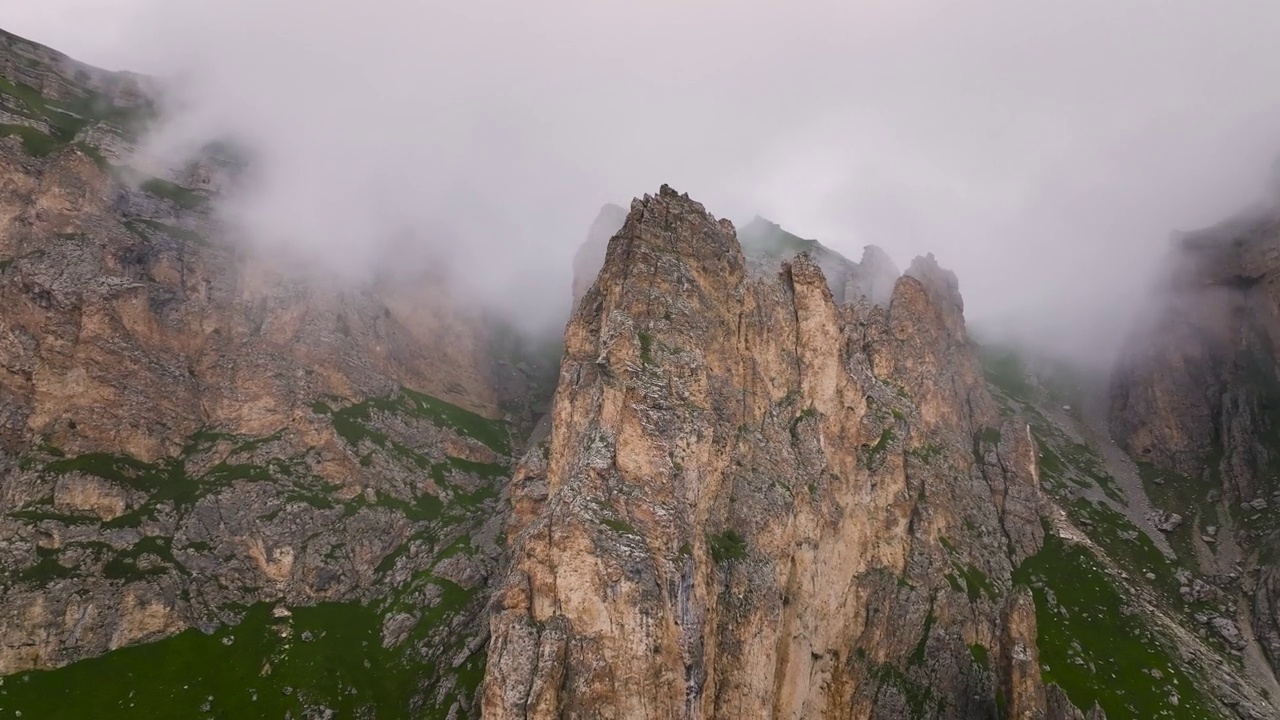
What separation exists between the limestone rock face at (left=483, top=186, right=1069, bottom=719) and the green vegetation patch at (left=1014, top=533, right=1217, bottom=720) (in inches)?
286

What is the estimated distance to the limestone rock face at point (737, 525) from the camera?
57.7 meters

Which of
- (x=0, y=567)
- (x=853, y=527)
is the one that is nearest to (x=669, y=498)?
(x=853, y=527)

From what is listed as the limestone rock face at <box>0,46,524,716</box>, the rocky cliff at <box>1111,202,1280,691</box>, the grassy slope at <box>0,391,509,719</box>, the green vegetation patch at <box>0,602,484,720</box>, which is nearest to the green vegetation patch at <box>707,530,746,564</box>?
the green vegetation patch at <box>0,602,484,720</box>

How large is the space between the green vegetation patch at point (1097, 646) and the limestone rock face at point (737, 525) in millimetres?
7264

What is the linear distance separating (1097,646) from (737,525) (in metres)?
75.5

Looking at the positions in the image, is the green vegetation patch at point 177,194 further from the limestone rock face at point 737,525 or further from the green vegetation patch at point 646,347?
the green vegetation patch at point 646,347

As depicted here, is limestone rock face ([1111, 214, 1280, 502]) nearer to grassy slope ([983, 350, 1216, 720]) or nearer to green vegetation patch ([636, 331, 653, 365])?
grassy slope ([983, 350, 1216, 720])

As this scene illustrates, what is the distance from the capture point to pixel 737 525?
7375 centimetres

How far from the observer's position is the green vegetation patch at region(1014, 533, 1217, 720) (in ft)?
302

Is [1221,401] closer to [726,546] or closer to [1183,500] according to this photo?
[1183,500]

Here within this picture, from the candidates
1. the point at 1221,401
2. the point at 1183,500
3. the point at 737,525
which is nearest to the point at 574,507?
the point at 737,525

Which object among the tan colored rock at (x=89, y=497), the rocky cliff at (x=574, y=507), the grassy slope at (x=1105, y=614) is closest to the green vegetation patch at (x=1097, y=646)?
the grassy slope at (x=1105, y=614)

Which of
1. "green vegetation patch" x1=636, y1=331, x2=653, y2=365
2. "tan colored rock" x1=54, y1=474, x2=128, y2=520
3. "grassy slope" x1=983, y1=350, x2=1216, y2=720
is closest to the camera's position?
"green vegetation patch" x1=636, y1=331, x2=653, y2=365

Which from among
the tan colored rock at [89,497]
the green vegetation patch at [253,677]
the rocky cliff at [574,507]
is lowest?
the green vegetation patch at [253,677]
